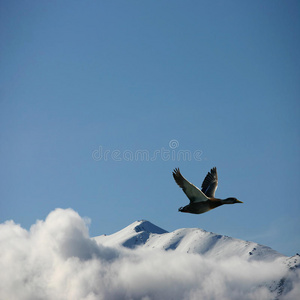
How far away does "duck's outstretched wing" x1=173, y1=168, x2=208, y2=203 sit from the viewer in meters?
29.1

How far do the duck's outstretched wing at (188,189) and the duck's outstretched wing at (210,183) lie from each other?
4.07m

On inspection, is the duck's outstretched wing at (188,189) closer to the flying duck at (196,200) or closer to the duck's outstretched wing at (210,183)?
the flying duck at (196,200)

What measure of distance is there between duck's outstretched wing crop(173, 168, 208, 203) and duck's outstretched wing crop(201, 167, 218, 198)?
4075 mm

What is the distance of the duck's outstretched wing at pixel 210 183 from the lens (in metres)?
33.9

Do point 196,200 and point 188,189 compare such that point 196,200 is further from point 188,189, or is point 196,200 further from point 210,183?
point 210,183

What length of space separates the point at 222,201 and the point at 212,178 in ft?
20.3

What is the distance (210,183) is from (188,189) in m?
6.05

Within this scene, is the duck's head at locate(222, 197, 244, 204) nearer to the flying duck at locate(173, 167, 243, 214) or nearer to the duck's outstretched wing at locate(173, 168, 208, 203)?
the flying duck at locate(173, 167, 243, 214)

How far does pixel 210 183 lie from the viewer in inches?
1377

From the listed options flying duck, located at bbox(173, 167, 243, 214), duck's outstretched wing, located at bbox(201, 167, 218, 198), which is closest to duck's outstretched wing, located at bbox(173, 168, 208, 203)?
flying duck, located at bbox(173, 167, 243, 214)

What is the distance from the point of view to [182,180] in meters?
29.3

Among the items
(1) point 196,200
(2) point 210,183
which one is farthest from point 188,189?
(2) point 210,183

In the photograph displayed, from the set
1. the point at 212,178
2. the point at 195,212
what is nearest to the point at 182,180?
the point at 195,212

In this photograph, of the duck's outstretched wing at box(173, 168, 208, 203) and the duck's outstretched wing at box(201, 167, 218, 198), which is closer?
the duck's outstretched wing at box(173, 168, 208, 203)
